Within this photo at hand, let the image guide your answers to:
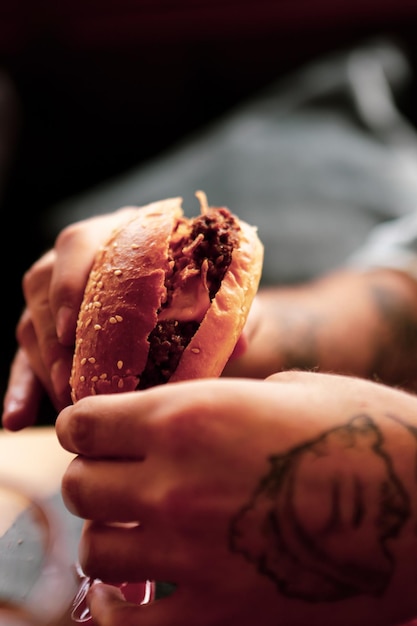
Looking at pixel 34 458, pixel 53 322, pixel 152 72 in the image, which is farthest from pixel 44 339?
pixel 152 72

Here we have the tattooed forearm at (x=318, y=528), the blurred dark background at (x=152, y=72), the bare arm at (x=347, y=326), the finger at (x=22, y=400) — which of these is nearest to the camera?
the tattooed forearm at (x=318, y=528)

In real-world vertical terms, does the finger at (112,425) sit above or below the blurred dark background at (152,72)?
below

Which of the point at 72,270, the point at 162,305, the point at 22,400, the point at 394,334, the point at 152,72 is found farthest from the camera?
the point at 152,72

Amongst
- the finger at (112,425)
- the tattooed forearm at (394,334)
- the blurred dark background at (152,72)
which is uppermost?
the blurred dark background at (152,72)

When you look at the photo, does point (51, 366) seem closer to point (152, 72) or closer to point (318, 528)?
point (318, 528)

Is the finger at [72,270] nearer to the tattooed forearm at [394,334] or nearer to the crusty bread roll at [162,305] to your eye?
the crusty bread roll at [162,305]

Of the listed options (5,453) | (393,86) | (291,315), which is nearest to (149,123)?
(393,86)

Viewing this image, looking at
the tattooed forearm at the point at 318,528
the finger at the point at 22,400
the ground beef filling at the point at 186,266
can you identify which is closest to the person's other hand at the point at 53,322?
the finger at the point at 22,400
